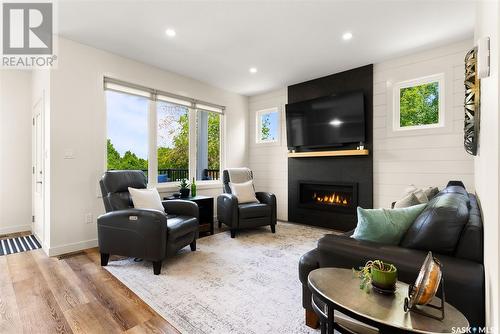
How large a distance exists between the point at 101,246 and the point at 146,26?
251 cm

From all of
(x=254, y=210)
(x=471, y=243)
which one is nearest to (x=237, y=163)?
(x=254, y=210)

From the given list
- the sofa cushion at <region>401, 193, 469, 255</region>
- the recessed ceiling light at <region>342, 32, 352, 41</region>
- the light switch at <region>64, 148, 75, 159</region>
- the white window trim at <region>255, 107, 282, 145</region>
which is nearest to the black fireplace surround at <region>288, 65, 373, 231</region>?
the white window trim at <region>255, 107, 282, 145</region>

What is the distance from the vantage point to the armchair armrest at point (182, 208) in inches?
127

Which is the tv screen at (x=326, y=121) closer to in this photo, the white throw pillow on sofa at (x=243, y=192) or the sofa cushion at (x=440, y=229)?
the white throw pillow on sofa at (x=243, y=192)

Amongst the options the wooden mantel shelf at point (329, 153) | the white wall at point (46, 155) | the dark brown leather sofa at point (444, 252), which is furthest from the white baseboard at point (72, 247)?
the wooden mantel shelf at point (329, 153)

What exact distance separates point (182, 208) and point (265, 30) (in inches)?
95.3

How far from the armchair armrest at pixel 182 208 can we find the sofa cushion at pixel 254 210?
811 millimetres

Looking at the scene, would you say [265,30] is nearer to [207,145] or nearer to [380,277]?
[207,145]

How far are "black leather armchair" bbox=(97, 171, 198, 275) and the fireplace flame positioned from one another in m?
2.50

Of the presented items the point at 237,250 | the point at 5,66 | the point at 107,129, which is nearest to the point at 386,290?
the point at 237,250

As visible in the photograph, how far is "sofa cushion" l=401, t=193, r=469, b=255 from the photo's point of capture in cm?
127

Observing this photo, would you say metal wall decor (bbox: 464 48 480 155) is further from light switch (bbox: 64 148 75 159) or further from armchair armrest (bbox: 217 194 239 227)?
light switch (bbox: 64 148 75 159)

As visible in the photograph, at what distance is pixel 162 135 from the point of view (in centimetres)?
424

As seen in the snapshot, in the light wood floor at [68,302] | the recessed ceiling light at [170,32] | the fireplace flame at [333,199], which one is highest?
the recessed ceiling light at [170,32]
